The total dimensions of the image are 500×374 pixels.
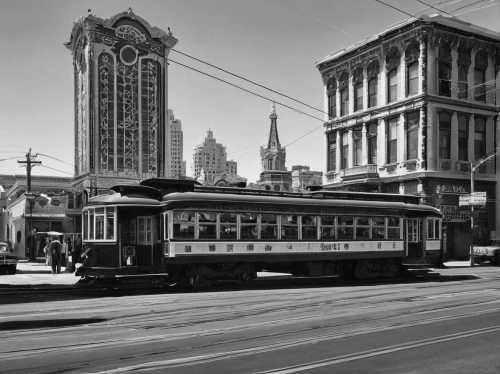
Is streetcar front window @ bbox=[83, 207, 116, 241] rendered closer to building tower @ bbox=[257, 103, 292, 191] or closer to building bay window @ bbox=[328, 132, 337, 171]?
building bay window @ bbox=[328, 132, 337, 171]

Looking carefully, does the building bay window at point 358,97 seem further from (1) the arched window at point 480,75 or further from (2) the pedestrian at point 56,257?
(2) the pedestrian at point 56,257

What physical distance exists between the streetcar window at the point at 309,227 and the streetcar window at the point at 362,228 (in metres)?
2.15

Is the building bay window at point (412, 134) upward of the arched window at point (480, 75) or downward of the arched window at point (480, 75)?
downward

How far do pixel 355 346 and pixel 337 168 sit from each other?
3653 centimetres

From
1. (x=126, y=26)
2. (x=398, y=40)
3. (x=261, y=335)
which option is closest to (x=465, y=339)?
(x=261, y=335)

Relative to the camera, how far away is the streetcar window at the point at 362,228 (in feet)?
77.4

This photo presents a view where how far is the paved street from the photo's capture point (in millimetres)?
8477

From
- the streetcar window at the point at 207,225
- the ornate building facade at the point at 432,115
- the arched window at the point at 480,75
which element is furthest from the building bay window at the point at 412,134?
the streetcar window at the point at 207,225

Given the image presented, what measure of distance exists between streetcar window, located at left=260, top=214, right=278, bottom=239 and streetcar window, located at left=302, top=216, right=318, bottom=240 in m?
1.25

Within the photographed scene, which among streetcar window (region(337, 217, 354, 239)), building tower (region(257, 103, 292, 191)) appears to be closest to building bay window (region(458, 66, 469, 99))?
streetcar window (region(337, 217, 354, 239))

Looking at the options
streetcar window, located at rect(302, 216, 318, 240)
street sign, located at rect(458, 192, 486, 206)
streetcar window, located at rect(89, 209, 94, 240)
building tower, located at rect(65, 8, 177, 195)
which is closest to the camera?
streetcar window, located at rect(89, 209, 94, 240)

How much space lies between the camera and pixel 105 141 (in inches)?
2493

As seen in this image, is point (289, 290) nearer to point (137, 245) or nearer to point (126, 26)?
point (137, 245)

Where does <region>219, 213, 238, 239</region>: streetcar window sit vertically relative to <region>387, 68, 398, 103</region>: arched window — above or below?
below
